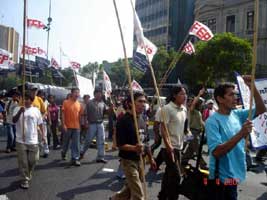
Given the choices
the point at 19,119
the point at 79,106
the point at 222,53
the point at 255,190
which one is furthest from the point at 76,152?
the point at 222,53

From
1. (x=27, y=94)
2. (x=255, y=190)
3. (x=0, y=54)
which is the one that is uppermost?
(x=0, y=54)

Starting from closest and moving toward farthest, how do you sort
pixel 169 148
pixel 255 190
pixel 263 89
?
pixel 169 148 → pixel 263 89 → pixel 255 190

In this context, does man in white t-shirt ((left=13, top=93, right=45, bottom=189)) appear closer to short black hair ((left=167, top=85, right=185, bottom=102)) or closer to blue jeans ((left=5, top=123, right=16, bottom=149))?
short black hair ((left=167, top=85, right=185, bottom=102))

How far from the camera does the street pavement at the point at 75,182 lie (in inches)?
261

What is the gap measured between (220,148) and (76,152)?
→ 623 centimetres

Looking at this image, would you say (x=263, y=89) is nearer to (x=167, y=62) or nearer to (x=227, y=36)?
(x=227, y=36)

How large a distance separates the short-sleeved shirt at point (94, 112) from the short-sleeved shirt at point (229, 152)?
608 centimetres

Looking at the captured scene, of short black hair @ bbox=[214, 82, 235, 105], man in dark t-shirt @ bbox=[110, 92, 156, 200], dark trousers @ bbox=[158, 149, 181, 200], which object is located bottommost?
dark trousers @ bbox=[158, 149, 181, 200]

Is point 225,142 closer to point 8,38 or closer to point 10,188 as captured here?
point 10,188

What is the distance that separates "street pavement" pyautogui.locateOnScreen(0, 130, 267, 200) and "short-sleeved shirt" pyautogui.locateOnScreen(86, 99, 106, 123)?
103cm

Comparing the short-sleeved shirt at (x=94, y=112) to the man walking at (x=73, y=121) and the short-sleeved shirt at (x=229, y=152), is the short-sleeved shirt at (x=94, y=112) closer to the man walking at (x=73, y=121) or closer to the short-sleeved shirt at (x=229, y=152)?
the man walking at (x=73, y=121)

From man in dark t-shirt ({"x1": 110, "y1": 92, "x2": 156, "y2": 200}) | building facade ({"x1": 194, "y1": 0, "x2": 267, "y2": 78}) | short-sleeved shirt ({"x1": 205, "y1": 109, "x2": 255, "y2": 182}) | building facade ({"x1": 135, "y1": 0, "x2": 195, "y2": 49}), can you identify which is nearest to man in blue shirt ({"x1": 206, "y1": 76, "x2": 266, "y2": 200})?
short-sleeved shirt ({"x1": 205, "y1": 109, "x2": 255, "y2": 182})

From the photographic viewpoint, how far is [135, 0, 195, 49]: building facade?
69.0 meters

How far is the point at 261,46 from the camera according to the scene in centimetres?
5062
